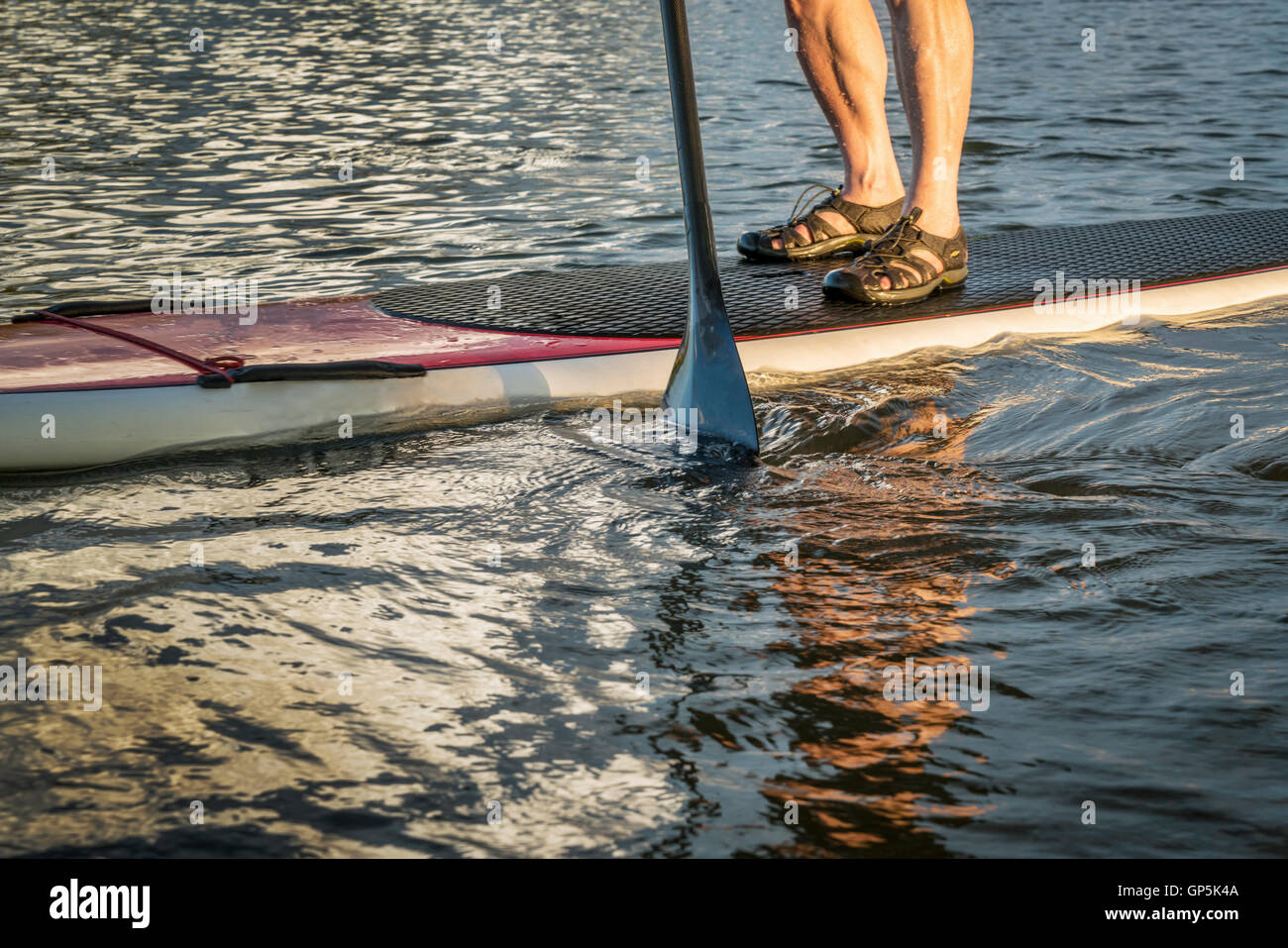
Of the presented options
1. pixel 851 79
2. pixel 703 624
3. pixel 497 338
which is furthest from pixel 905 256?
pixel 703 624

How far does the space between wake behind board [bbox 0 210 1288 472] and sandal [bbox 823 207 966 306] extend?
0.03 metres

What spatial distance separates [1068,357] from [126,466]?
175 cm

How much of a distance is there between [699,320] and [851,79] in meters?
1.01

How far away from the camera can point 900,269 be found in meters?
2.63

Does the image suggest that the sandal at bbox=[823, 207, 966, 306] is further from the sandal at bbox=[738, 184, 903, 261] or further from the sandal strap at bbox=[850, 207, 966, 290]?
the sandal at bbox=[738, 184, 903, 261]

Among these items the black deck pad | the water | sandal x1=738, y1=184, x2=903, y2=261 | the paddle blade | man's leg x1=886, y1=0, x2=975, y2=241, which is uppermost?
man's leg x1=886, y1=0, x2=975, y2=241

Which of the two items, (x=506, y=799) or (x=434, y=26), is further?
(x=434, y=26)

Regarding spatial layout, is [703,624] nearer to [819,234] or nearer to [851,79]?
[819,234]

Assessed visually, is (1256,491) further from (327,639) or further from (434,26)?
(434,26)

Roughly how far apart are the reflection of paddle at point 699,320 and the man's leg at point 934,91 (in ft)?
2.27

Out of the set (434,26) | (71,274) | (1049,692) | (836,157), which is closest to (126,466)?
(1049,692)

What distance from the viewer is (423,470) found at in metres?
2.05

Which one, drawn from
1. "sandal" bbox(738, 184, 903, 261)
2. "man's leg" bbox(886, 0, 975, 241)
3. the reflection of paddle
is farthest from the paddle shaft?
"sandal" bbox(738, 184, 903, 261)

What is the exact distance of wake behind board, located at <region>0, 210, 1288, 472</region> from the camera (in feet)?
6.81
